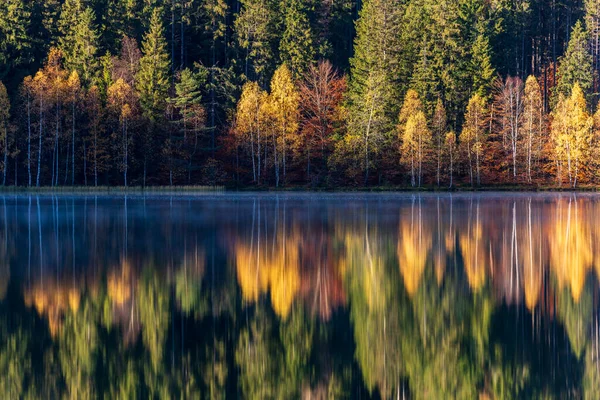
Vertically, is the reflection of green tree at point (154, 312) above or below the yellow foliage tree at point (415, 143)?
below

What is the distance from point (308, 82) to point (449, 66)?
13759 millimetres

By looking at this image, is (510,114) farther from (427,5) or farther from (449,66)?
(427,5)

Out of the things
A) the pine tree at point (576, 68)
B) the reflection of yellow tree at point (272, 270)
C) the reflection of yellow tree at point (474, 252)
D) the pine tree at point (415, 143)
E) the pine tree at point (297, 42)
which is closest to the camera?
the reflection of yellow tree at point (272, 270)

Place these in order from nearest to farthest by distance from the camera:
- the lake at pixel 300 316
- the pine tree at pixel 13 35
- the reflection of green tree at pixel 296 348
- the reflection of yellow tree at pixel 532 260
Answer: the reflection of green tree at pixel 296 348, the lake at pixel 300 316, the reflection of yellow tree at pixel 532 260, the pine tree at pixel 13 35

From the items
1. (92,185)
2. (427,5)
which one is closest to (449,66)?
(427,5)

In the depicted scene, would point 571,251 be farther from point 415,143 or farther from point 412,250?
point 415,143

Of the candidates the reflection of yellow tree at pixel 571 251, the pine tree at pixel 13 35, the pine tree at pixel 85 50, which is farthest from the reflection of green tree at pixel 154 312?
the pine tree at pixel 13 35

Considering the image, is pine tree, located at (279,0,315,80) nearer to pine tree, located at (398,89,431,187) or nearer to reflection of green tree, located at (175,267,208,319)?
pine tree, located at (398,89,431,187)

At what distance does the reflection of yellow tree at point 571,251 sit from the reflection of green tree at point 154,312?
794 centimetres

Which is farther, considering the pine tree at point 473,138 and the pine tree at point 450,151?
the pine tree at point 473,138

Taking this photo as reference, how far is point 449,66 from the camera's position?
87000 mm

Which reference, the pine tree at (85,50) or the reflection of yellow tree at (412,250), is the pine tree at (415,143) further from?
the reflection of yellow tree at (412,250)

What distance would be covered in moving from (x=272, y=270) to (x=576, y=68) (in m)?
77.3

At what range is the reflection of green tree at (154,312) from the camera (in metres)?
13.3
